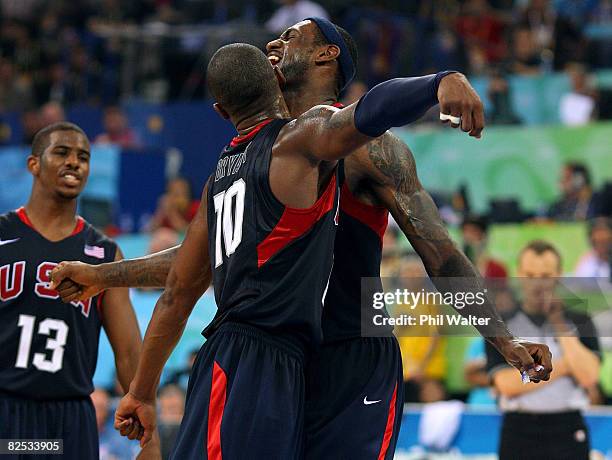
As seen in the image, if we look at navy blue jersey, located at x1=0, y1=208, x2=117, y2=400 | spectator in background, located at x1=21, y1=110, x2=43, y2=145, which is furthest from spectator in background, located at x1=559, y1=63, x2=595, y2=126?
navy blue jersey, located at x1=0, y1=208, x2=117, y2=400

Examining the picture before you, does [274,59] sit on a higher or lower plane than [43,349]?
higher

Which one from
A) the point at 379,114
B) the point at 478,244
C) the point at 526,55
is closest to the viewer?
the point at 379,114

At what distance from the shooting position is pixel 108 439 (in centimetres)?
855

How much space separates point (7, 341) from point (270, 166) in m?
2.29

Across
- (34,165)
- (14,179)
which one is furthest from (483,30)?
(34,165)

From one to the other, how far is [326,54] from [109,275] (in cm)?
140

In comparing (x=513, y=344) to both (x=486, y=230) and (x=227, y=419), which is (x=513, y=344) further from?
(x=486, y=230)

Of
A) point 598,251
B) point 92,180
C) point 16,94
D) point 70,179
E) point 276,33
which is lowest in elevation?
point 70,179

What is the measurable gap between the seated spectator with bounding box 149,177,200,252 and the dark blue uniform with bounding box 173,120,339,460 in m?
7.10

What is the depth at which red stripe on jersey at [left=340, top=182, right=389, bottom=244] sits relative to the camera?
15.0 feet

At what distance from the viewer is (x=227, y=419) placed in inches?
162

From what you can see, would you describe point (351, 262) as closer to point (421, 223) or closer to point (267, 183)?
point (421, 223)

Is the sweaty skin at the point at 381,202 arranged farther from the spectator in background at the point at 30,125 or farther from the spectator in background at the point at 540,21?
the spectator in background at the point at 30,125

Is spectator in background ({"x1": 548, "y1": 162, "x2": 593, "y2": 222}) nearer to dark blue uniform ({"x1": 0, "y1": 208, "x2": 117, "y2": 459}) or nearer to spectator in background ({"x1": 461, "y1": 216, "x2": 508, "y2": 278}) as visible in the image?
spectator in background ({"x1": 461, "y1": 216, "x2": 508, "y2": 278})
